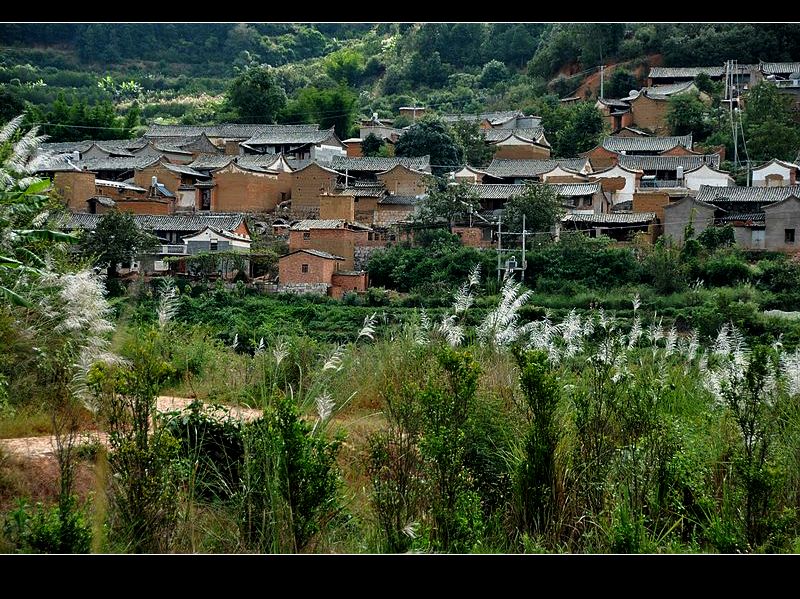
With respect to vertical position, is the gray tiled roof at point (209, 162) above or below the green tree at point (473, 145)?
below

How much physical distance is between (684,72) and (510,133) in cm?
700

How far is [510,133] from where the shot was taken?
24766mm

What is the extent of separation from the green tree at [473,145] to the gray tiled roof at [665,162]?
3145mm

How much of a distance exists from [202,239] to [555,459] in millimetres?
14333

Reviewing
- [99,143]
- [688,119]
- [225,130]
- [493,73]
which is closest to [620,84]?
[688,119]

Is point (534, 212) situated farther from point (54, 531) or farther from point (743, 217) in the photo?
point (54, 531)

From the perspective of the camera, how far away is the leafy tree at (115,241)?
45.8 feet

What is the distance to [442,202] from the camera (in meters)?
18.7

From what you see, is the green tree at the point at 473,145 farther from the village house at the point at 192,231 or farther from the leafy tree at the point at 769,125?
the village house at the point at 192,231

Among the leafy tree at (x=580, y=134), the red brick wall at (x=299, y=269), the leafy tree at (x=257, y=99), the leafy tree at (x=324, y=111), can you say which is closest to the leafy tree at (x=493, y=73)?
the leafy tree at (x=324, y=111)

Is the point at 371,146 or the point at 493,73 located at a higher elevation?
the point at 493,73

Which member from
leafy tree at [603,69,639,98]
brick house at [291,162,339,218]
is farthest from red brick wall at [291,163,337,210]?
leafy tree at [603,69,639,98]

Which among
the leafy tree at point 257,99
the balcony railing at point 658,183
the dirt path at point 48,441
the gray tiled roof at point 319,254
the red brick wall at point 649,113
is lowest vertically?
the dirt path at point 48,441
